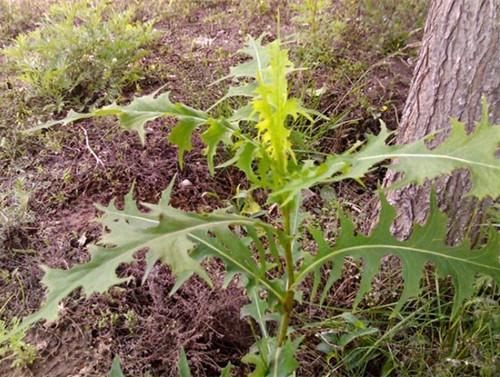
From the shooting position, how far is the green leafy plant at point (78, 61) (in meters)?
3.41

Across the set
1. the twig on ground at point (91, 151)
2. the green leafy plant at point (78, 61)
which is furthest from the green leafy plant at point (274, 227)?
the green leafy plant at point (78, 61)

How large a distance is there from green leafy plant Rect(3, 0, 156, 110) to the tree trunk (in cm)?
200

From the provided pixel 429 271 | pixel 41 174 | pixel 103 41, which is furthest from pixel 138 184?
pixel 429 271

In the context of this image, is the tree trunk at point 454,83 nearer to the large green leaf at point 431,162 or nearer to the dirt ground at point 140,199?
the dirt ground at point 140,199

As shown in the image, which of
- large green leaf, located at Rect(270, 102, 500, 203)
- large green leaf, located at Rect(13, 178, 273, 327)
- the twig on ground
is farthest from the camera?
the twig on ground

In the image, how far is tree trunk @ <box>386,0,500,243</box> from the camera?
6.96 ft

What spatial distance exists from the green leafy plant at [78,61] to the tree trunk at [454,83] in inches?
78.7

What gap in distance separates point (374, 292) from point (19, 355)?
1543 mm

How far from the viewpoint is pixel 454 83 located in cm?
219

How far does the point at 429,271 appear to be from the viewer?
228 centimetres

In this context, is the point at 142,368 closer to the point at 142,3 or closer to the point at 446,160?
→ the point at 446,160

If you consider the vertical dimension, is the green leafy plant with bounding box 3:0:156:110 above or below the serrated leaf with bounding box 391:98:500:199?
below

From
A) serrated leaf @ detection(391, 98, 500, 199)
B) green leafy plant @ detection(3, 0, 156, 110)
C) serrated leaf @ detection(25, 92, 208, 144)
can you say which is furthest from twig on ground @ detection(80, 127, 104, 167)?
serrated leaf @ detection(391, 98, 500, 199)

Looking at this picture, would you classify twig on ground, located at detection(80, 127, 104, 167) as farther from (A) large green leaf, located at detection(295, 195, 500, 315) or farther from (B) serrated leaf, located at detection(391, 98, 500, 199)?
(B) serrated leaf, located at detection(391, 98, 500, 199)
